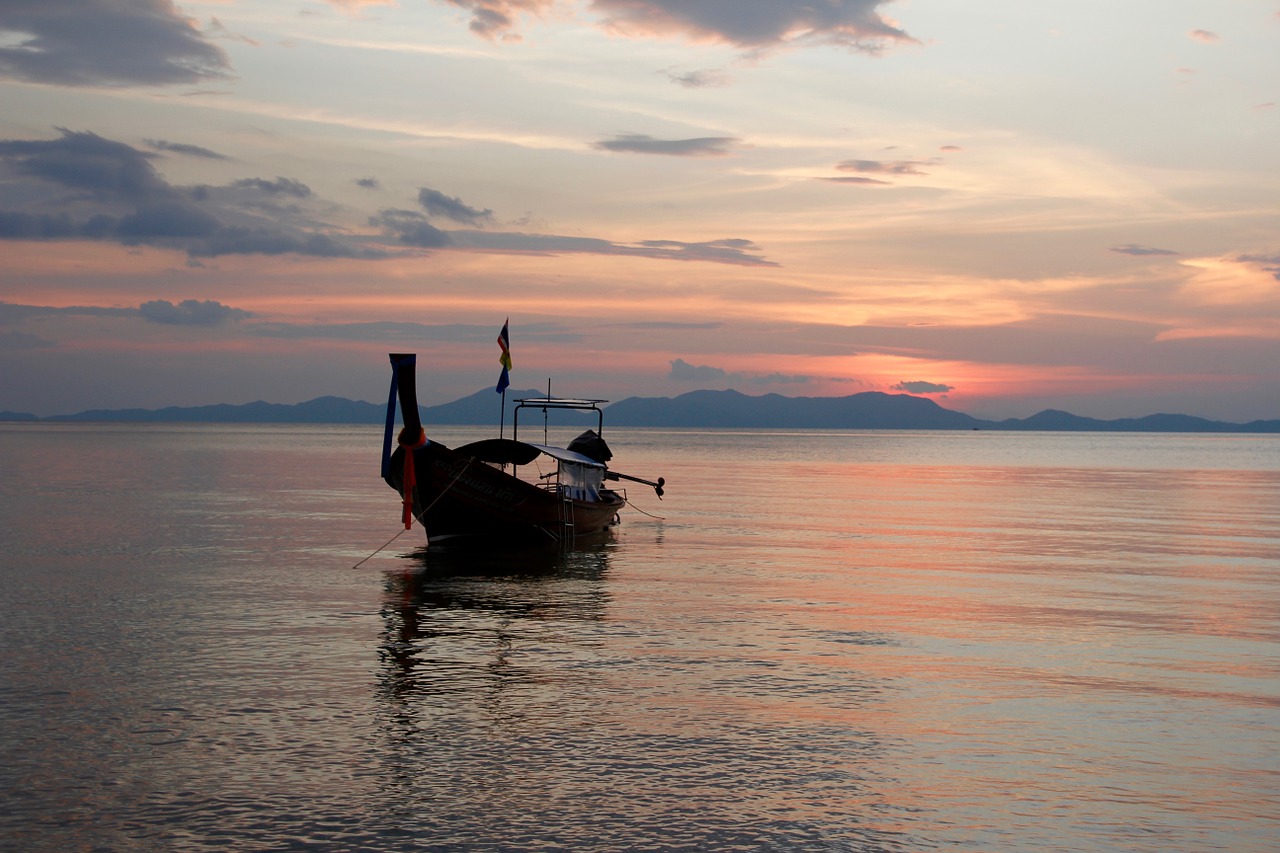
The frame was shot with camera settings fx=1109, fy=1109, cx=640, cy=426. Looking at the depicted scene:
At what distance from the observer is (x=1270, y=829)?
10828mm

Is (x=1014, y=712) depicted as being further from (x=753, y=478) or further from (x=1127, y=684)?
(x=753, y=478)

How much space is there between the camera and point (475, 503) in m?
34.7

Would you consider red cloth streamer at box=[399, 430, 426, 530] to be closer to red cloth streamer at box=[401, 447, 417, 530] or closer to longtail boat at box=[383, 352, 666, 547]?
red cloth streamer at box=[401, 447, 417, 530]

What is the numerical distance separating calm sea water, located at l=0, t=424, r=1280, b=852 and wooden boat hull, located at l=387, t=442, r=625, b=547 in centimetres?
239

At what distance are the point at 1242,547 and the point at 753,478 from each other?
47.1m

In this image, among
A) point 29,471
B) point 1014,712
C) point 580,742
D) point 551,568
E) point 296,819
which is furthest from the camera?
point 29,471

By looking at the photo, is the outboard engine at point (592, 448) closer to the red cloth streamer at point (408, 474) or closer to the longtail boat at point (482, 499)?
the longtail boat at point (482, 499)

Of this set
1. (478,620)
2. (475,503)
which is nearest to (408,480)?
(478,620)

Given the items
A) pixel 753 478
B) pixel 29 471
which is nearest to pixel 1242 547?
pixel 753 478

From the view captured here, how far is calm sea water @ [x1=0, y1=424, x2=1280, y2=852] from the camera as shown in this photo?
1073 centimetres

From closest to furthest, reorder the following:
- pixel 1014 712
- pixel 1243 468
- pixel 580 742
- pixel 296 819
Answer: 1. pixel 296 819
2. pixel 580 742
3. pixel 1014 712
4. pixel 1243 468

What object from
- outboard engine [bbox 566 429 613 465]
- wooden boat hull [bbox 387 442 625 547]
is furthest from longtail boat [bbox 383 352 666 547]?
outboard engine [bbox 566 429 613 465]

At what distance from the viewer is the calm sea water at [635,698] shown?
35.2 ft

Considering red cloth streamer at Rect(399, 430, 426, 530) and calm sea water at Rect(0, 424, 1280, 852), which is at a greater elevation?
red cloth streamer at Rect(399, 430, 426, 530)
